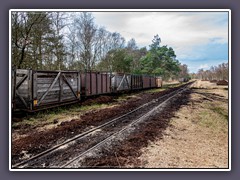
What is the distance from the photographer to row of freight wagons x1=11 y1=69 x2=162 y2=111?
745 cm

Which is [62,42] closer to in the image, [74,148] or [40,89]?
[40,89]

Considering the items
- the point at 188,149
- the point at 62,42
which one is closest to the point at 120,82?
the point at 62,42

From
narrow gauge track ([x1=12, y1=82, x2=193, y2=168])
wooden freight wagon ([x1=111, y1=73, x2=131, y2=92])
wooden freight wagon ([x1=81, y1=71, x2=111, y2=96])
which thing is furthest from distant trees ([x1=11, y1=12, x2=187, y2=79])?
wooden freight wagon ([x1=111, y1=73, x2=131, y2=92])

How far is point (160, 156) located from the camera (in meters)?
4.59

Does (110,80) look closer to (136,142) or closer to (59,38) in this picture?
(59,38)

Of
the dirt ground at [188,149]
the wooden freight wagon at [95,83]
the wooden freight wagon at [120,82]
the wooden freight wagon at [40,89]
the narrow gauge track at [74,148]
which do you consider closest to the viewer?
the narrow gauge track at [74,148]

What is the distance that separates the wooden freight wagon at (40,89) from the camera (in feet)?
24.4

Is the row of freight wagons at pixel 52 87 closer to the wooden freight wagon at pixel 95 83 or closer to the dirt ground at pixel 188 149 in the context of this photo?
the wooden freight wagon at pixel 95 83

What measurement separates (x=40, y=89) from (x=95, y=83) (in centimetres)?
551

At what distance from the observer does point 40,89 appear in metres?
7.98

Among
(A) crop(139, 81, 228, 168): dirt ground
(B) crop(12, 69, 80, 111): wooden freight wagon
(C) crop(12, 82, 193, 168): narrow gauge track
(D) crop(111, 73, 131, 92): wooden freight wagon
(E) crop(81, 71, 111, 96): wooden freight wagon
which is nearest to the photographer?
(C) crop(12, 82, 193, 168): narrow gauge track

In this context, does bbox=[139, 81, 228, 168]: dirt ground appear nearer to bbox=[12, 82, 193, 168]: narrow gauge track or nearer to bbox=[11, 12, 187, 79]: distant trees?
bbox=[12, 82, 193, 168]: narrow gauge track

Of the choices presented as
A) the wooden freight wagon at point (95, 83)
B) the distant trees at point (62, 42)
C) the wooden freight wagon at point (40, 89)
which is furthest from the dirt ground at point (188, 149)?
the wooden freight wagon at point (95, 83)
